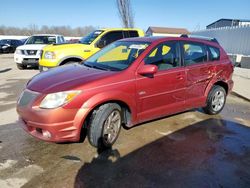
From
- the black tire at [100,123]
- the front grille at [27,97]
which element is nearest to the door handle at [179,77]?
the black tire at [100,123]

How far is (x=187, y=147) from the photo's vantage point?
4305 mm

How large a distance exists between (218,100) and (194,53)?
1.34m

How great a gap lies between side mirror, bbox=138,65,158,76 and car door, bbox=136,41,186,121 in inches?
3.2

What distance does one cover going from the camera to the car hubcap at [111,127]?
158 inches

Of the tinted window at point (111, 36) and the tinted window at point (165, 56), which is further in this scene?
the tinted window at point (111, 36)

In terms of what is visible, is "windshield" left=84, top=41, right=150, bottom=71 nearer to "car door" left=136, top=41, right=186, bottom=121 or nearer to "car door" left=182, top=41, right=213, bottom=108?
"car door" left=136, top=41, right=186, bottom=121

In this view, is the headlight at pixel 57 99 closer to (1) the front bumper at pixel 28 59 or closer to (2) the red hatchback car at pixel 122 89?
(2) the red hatchback car at pixel 122 89

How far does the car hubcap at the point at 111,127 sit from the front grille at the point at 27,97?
1116 millimetres

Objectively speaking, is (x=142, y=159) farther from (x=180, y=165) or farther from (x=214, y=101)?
(x=214, y=101)

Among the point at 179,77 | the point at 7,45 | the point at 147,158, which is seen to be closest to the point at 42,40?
the point at 179,77

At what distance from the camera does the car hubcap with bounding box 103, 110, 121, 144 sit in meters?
4.03

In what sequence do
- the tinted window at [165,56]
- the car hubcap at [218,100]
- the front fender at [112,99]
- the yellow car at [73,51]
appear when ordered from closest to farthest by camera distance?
the front fender at [112,99]
the tinted window at [165,56]
the car hubcap at [218,100]
the yellow car at [73,51]

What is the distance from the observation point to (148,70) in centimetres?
419

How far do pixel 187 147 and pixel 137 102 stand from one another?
111 centimetres
